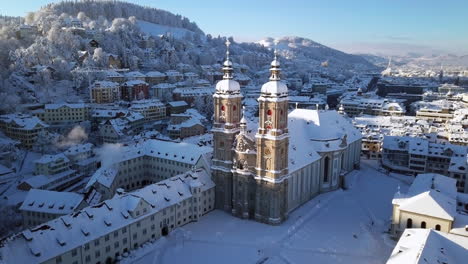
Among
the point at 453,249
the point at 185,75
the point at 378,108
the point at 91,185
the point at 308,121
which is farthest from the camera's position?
the point at 185,75

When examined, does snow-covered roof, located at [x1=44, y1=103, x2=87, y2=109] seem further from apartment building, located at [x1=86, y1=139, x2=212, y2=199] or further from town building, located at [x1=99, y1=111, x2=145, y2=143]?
apartment building, located at [x1=86, y1=139, x2=212, y2=199]

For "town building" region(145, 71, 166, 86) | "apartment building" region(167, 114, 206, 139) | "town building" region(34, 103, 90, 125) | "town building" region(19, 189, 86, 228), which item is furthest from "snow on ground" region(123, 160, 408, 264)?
"town building" region(145, 71, 166, 86)

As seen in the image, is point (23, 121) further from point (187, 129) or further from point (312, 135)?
point (312, 135)

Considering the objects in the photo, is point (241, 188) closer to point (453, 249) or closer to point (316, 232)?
point (316, 232)

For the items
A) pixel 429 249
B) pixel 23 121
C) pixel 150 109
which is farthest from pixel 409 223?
pixel 150 109

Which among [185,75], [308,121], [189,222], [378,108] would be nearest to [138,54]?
[185,75]
